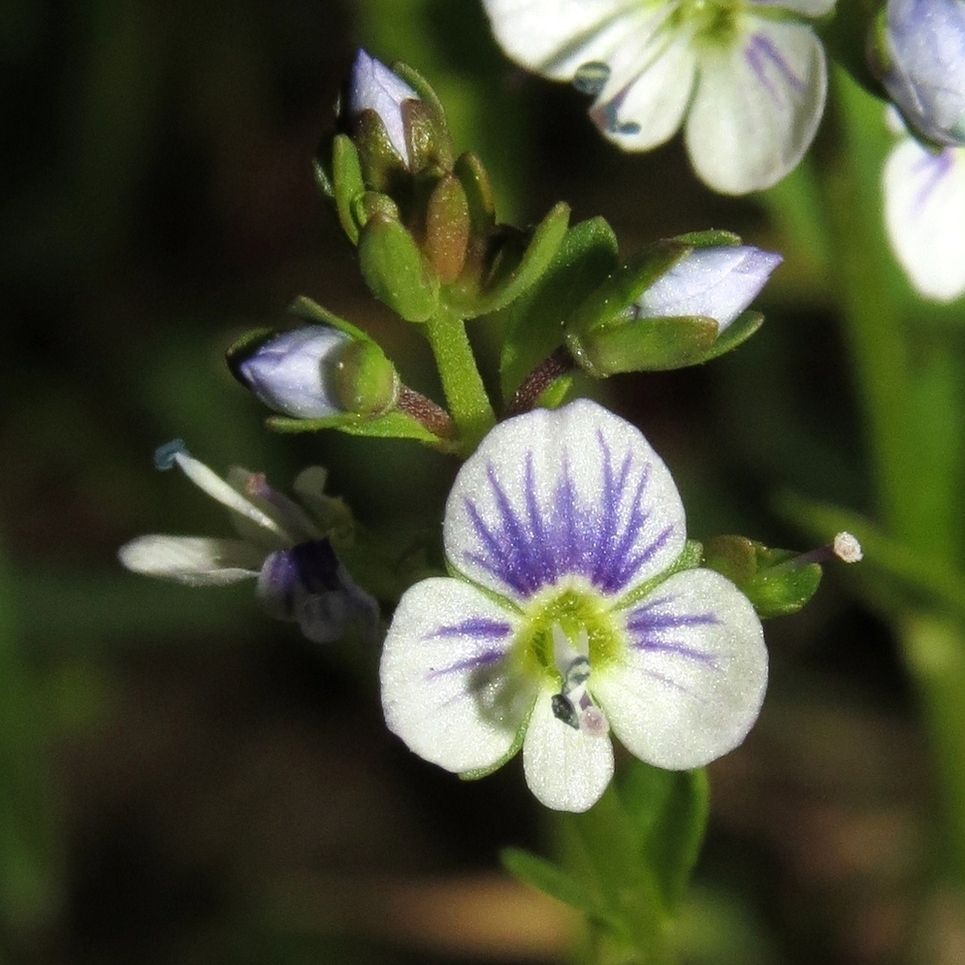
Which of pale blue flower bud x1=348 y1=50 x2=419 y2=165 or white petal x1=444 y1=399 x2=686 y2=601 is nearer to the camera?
white petal x1=444 y1=399 x2=686 y2=601

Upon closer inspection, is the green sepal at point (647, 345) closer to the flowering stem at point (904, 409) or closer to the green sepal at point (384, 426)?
the green sepal at point (384, 426)

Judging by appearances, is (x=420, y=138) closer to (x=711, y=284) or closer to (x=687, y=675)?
(x=711, y=284)

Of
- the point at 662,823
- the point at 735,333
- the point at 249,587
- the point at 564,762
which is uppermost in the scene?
the point at 735,333

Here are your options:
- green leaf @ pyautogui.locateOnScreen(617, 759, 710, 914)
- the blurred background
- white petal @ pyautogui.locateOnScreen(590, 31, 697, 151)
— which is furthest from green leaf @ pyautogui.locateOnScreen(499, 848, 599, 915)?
the blurred background

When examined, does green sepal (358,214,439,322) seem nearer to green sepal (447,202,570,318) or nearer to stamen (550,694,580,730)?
green sepal (447,202,570,318)

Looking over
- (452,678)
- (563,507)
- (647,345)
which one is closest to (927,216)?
(647,345)

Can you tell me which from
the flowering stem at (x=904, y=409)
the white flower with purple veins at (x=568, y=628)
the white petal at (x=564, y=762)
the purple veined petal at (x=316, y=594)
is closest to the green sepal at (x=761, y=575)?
the white flower with purple veins at (x=568, y=628)

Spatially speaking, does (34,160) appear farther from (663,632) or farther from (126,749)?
(663,632)
